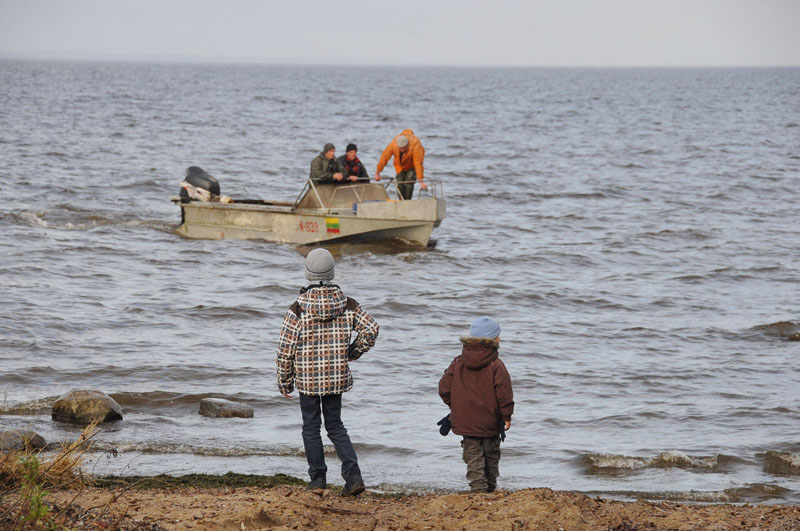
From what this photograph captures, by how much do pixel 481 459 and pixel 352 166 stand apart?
1136 centimetres

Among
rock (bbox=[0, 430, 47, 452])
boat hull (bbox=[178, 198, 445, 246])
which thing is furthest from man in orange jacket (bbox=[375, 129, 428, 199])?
rock (bbox=[0, 430, 47, 452])

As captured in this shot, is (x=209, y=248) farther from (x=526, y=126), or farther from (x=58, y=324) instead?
(x=526, y=126)

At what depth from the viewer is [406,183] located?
17.7 m

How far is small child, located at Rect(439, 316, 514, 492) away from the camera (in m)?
6.06

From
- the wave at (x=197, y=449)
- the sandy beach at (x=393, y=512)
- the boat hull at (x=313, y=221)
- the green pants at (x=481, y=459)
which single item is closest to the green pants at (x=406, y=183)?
the boat hull at (x=313, y=221)

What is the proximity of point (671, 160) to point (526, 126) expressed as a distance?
60.1 ft

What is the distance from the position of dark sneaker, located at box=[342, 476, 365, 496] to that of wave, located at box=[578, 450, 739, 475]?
2.62 metres

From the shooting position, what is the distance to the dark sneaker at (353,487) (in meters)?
6.21

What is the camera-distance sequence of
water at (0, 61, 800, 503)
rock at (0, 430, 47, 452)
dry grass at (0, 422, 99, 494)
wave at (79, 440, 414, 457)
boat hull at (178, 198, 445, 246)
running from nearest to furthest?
dry grass at (0, 422, 99, 494)
rock at (0, 430, 47, 452)
wave at (79, 440, 414, 457)
water at (0, 61, 800, 503)
boat hull at (178, 198, 445, 246)

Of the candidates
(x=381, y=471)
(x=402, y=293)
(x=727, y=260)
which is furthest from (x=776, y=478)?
(x=727, y=260)

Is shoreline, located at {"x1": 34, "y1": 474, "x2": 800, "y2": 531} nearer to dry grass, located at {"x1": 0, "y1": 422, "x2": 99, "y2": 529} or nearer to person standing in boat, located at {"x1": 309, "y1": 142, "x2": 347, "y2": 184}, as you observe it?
dry grass, located at {"x1": 0, "y1": 422, "x2": 99, "y2": 529}

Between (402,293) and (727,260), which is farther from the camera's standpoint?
(727,260)

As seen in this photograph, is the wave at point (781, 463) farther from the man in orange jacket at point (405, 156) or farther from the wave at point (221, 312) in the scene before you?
Result: the man in orange jacket at point (405, 156)

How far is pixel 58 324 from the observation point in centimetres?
1254
